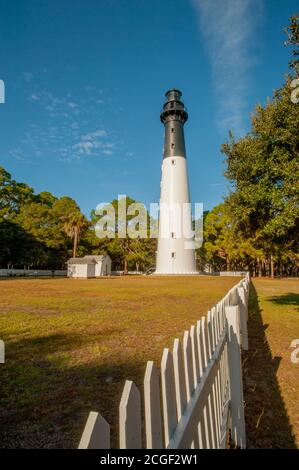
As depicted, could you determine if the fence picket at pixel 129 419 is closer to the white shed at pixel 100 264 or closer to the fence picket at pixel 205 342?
the fence picket at pixel 205 342

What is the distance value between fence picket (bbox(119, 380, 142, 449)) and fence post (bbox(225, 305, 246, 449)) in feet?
8.40

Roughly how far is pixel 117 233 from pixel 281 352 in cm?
5009

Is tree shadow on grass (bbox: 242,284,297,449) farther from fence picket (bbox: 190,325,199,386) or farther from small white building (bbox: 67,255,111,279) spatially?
small white building (bbox: 67,255,111,279)

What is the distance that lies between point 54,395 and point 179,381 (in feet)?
9.65

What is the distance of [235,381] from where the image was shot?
352cm

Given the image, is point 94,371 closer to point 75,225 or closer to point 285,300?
point 285,300

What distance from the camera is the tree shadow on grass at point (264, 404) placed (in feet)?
11.2

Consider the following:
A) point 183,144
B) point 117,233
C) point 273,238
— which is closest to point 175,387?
point 273,238

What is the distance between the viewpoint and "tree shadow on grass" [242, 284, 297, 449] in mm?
3426

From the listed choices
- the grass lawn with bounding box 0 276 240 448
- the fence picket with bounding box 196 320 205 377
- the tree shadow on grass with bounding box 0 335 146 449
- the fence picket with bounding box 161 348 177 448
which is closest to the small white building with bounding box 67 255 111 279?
the grass lawn with bounding box 0 276 240 448

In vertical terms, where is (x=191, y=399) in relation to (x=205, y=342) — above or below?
below

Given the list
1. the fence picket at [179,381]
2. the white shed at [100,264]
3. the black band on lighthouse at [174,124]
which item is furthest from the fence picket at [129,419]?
the white shed at [100,264]

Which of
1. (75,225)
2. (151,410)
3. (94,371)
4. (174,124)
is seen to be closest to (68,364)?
(94,371)

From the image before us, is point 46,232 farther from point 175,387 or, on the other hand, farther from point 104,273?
point 175,387
